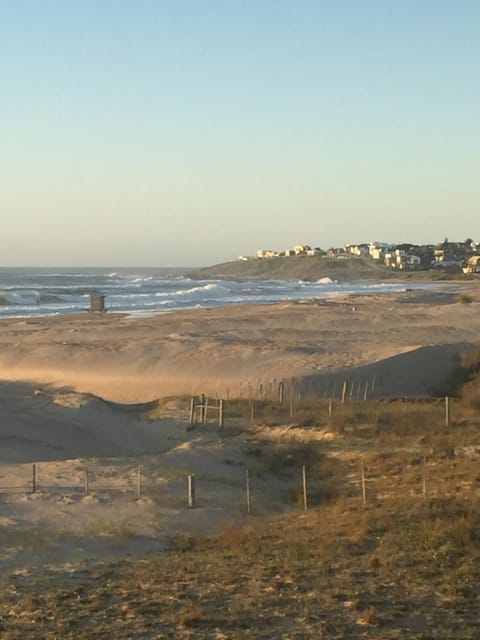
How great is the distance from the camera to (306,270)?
16850cm

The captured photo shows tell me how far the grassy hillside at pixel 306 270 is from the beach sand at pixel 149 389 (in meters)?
97.1

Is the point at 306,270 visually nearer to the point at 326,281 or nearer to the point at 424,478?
the point at 326,281

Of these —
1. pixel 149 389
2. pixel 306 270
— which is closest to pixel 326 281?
pixel 306 270

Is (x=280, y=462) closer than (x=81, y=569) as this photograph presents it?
No

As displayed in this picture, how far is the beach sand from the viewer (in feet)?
49.7

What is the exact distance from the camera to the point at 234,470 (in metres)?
19.5

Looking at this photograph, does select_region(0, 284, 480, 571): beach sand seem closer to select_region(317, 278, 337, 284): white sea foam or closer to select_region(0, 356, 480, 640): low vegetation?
select_region(0, 356, 480, 640): low vegetation

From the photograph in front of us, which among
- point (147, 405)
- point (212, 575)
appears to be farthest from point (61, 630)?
point (147, 405)

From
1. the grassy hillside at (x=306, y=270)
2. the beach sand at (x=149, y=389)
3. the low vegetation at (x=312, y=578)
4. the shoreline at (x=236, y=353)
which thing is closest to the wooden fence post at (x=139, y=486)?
the beach sand at (x=149, y=389)

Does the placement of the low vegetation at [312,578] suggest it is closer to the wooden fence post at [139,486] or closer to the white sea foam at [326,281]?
the wooden fence post at [139,486]

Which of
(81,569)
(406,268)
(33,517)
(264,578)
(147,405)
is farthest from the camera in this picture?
(406,268)

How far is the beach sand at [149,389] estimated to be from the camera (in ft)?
49.7

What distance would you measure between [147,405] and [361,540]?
1727cm

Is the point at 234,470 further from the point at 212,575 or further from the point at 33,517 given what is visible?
the point at 212,575
